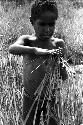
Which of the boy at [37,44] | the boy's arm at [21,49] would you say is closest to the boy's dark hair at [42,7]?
the boy at [37,44]

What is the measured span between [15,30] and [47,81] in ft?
6.30

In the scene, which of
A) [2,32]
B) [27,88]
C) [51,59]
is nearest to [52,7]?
[51,59]

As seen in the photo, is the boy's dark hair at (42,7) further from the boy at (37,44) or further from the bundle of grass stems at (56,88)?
the bundle of grass stems at (56,88)

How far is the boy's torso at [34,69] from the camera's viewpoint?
1045 mm

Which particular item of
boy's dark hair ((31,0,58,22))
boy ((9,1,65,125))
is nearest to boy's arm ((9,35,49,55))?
boy ((9,1,65,125))

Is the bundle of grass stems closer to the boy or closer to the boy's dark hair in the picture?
Answer: the boy

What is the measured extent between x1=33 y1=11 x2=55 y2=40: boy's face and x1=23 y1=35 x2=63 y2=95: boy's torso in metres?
0.07

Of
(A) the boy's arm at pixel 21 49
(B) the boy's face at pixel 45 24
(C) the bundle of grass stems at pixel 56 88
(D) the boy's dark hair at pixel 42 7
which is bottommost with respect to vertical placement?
(C) the bundle of grass stems at pixel 56 88

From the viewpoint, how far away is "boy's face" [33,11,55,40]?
99cm

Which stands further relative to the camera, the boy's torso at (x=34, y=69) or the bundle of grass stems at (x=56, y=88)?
the boy's torso at (x=34, y=69)

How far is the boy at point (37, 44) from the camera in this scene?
0.99 meters

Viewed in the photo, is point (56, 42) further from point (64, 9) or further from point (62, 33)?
point (64, 9)

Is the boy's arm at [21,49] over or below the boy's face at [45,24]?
below

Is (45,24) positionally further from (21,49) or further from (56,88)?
(56,88)
